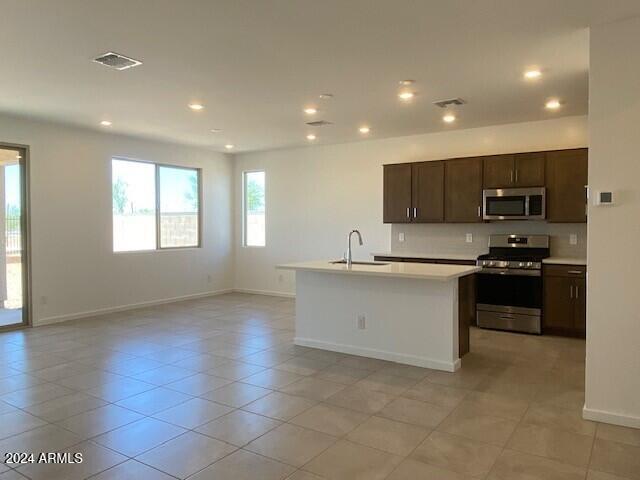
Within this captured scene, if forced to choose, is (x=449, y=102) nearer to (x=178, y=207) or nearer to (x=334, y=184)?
(x=334, y=184)

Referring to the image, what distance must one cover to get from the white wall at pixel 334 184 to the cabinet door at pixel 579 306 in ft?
5.92

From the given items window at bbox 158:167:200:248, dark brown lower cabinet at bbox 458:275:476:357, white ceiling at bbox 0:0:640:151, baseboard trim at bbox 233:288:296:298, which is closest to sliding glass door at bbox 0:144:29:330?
white ceiling at bbox 0:0:640:151

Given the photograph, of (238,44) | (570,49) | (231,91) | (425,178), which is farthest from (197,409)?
(425,178)

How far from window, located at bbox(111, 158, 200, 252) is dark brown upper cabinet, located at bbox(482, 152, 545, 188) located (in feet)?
16.5

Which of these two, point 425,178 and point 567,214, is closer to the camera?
point 567,214

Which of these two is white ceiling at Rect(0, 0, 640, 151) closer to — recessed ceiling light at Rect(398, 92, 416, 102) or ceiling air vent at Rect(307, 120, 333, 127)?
recessed ceiling light at Rect(398, 92, 416, 102)

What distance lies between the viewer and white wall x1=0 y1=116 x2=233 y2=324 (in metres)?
6.27

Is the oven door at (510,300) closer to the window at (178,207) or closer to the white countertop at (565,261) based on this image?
the white countertop at (565,261)

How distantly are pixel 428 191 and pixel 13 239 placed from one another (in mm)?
5501

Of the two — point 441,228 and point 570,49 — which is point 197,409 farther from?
point 441,228

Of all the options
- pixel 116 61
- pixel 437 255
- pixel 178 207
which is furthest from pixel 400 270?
pixel 178 207

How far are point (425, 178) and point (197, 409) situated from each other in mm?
4542

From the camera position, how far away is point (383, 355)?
464 cm

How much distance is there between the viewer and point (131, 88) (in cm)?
465
